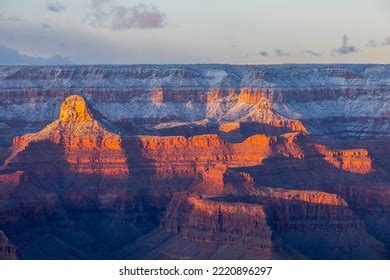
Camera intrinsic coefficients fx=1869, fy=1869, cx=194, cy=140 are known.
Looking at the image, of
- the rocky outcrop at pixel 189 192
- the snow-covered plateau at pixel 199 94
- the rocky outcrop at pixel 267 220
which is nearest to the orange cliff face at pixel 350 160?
the rocky outcrop at pixel 189 192

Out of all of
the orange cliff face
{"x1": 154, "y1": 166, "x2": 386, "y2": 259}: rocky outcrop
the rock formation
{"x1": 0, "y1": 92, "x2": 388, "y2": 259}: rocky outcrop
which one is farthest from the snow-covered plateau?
the rock formation

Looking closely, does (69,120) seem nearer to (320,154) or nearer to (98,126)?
(98,126)

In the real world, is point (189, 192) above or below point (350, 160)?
below

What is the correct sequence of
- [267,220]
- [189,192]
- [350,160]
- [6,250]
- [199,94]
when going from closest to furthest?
[6,250] → [267,220] → [189,192] → [350,160] → [199,94]

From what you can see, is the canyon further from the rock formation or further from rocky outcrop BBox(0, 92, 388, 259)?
the rock formation

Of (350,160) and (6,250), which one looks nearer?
(6,250)

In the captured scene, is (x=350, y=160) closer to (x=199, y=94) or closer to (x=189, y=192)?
(x=189, y=192)

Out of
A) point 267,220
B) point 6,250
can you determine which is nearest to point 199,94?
point 267,220

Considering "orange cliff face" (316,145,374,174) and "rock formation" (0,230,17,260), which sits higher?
"orange cliff face" (316,145,374,174)

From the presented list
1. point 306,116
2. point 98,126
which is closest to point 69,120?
point 98,126
